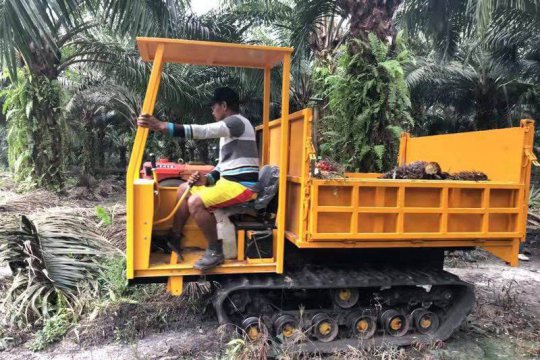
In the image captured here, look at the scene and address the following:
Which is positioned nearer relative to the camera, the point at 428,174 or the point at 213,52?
the point at 213,52

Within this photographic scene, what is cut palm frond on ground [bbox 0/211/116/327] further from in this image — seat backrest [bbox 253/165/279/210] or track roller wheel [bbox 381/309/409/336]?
track roller wheel [bbox 381/309/409/336]

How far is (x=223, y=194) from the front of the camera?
12.4 ft

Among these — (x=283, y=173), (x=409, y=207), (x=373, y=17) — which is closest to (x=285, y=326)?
(x=283, y=173)

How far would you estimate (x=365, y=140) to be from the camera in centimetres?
627

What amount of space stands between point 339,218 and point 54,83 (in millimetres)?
8562

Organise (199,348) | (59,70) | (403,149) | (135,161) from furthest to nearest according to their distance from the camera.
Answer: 1. (59,70)
2. (403,149)
3. (199,348)
4. (135,161)

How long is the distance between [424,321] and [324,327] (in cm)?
95

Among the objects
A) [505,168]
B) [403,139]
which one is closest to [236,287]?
[505,168]

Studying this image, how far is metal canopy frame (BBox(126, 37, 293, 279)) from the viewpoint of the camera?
137 inches

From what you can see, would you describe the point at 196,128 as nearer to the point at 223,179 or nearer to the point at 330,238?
the point at 223,179

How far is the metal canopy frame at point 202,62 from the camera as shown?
347 centimetres

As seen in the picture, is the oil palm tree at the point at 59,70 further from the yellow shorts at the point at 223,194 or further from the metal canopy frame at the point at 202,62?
the yellow shorts at the point at 223,194

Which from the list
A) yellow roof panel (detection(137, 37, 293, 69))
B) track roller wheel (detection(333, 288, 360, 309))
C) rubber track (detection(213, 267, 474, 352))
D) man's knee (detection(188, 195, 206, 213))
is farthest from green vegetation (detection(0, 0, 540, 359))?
yellow roof panel (detection(137, 37, 293, 69))

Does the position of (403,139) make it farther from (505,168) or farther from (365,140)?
(505,168)
